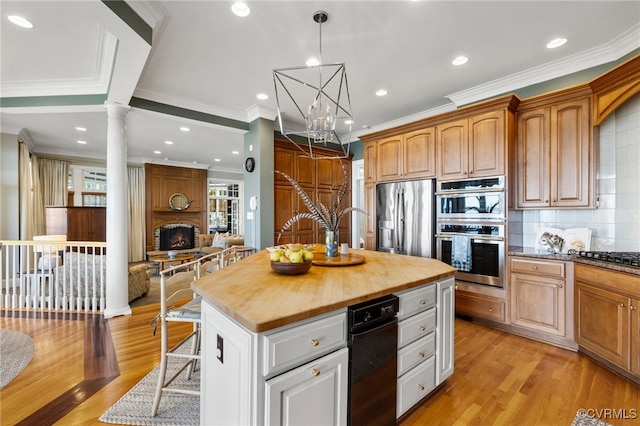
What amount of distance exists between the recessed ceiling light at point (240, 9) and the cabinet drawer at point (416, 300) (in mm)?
2317

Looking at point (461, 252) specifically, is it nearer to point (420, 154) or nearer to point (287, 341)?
point (420, 154)

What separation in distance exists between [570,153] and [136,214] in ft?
29.3

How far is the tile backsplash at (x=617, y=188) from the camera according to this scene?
2521 mm

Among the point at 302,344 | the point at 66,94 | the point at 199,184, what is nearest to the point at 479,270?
the point at 302,344

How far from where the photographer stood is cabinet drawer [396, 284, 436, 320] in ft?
5.35

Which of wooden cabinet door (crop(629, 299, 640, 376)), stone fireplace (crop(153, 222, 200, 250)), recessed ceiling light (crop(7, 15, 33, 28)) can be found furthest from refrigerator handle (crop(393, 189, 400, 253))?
stone fireplace (crop(153, 222, 200, 250))

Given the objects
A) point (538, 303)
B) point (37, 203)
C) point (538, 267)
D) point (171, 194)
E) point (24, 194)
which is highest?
point (171, 194)

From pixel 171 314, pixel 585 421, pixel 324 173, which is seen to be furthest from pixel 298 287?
pixel 324 173

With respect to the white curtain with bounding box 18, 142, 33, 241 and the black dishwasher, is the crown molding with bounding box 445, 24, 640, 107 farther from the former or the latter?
the white curtain with bounding box 18, 142, 33, 241

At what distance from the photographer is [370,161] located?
14.2 ft

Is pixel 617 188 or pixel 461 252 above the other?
pixel 617 188

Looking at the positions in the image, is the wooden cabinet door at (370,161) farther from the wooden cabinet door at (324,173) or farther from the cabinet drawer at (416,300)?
the cabinet drawer at (416,300)

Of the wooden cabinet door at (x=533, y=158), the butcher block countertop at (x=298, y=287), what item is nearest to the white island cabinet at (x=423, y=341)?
the butcher block countertop at (x=298, y=287)

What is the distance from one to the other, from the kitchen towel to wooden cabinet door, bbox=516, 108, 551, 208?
2.22ft
